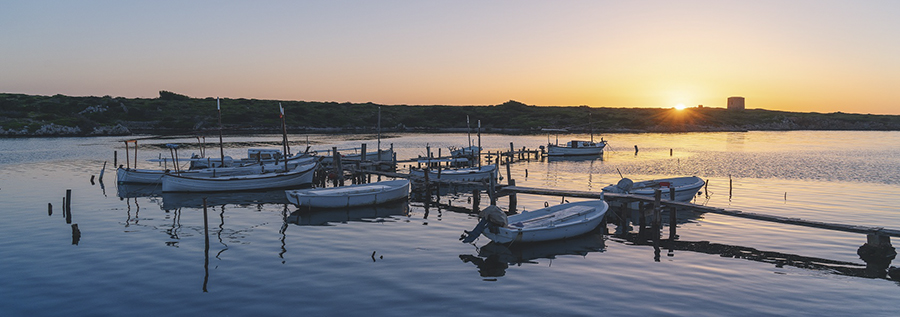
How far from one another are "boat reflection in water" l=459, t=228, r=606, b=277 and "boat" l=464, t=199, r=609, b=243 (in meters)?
0.29

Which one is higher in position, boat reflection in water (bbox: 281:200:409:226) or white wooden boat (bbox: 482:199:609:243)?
white wooden boat (bbox: 482:199:609:243)

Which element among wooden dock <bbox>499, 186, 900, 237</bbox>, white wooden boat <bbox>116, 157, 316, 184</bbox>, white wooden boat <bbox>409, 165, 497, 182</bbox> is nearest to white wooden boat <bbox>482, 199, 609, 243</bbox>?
wooden dock <bbox>499, 186, 900, 237</bbox>

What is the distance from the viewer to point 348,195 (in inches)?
1194

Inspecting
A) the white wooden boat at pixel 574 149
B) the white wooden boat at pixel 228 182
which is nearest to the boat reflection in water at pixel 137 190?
the white wooden boat at pixel 228 182

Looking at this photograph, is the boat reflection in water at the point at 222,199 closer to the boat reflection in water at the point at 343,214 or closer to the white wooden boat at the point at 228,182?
the white wooden boat at the point at 228,182

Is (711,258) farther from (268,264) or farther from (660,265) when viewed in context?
(268,264)

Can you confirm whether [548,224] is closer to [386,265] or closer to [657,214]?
[657,214]

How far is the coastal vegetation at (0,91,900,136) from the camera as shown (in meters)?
128

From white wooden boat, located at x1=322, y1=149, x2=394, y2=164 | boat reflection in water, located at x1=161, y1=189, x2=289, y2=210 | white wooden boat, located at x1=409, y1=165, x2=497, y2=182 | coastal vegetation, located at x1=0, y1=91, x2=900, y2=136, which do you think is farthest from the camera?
coastal vegetation, located at x1=0, y1=91, x2=900, y2=136

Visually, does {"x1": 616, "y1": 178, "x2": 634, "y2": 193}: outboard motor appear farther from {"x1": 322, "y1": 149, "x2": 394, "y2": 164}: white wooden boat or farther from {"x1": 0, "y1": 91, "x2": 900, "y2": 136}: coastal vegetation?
{"x1": 0, "y1": 91, "x2": 900, "y2": 136}: coastal vegetation

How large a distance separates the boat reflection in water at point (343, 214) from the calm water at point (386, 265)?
0.16m

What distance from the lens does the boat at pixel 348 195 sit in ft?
96.6

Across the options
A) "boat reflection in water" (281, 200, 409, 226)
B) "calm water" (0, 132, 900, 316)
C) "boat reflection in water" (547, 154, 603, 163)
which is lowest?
"calm water" (0, 132, 900, 316)

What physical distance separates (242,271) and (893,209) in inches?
1311
